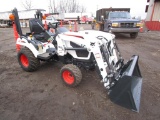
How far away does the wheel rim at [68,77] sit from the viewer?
11.4 feet

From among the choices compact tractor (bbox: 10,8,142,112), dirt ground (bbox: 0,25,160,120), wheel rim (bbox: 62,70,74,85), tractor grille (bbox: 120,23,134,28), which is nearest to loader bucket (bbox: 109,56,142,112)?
compact tractor (bbox: 10,8,142,112)

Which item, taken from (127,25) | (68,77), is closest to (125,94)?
(68,77)

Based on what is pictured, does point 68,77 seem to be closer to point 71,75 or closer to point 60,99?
point 71,75

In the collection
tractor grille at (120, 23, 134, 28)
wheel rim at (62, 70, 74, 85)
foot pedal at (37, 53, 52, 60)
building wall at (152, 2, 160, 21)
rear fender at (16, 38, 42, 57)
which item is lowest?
wheel rim at (62, 70, 74, 85)

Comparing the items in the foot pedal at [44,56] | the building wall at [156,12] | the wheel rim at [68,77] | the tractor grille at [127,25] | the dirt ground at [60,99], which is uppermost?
the building wall at [156,12]

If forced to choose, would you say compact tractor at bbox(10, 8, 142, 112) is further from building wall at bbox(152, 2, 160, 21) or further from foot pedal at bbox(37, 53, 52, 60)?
building wall at bbox(152, 2, 160, 21)

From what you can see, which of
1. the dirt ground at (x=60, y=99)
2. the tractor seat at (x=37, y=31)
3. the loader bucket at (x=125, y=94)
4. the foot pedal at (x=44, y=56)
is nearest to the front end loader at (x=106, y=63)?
the loader bucket at (x=125, y=94)

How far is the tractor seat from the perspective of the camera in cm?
457

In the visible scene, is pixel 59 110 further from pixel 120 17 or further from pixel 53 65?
pixel 120 17

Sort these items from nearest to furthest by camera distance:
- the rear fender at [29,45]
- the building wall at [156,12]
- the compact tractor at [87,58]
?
the compact tractor at [87,58]
the rear fender at [29,45]
the building wall at [156,12]

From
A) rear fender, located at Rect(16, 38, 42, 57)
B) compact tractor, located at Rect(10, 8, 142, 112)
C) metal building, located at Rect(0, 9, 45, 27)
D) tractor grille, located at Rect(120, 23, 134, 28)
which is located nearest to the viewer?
compact tractor, located at Rect(10, 8, 142, 112)

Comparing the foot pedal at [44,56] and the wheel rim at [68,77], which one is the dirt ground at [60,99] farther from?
the foot pedal at [44,56]

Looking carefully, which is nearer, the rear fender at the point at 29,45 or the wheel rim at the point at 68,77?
the wheel rim at the point at 68,77

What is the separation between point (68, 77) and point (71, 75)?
175mm
